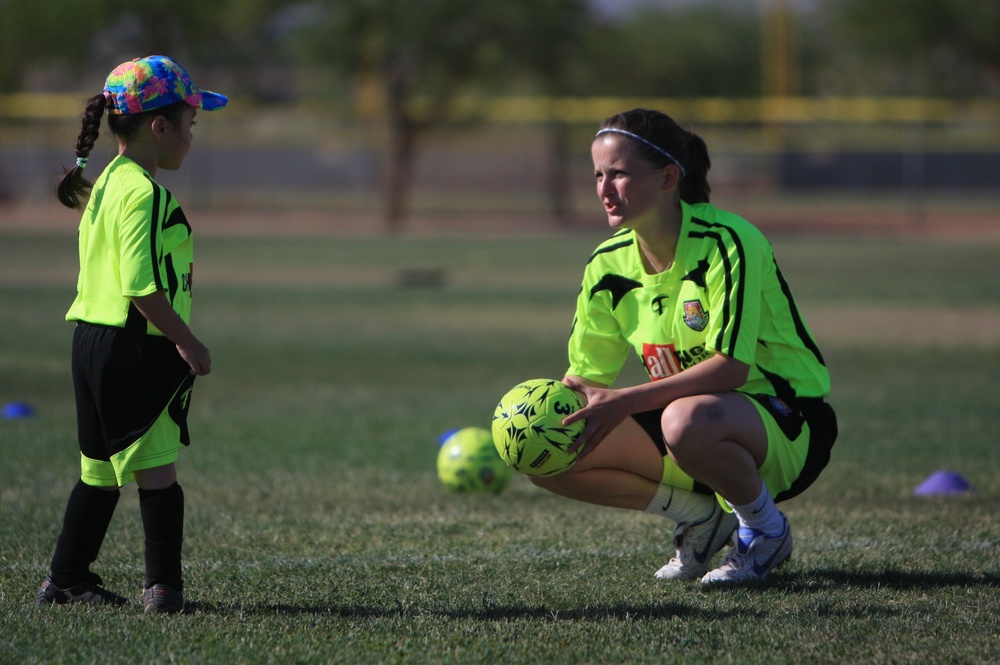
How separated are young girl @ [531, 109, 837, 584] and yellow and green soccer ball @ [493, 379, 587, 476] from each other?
0.15ft

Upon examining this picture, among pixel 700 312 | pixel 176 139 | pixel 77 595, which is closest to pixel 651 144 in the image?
pixel 700 312

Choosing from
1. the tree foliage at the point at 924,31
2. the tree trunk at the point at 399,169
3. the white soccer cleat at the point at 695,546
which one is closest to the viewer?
the white soccer cleat at the point at 695,546

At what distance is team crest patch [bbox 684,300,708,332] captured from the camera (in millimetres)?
4023

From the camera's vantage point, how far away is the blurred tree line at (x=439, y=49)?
107ft

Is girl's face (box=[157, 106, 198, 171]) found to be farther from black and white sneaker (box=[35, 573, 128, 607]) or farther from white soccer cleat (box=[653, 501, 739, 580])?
white soccer cleat (box=[653, 501, 739, 580])

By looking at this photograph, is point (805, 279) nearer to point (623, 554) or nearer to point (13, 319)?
point (13, 319)

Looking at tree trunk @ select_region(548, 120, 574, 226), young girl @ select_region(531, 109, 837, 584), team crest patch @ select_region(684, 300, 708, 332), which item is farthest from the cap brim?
tree trunk @ select_region(548, 120, 574, 226)

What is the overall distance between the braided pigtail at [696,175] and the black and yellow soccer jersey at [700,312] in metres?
0.06

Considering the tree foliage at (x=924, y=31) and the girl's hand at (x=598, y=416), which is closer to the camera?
the girl's hand at (x=598, y=416)

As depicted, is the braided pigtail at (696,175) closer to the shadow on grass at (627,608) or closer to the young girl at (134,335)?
the shadow on grass at (627,608)

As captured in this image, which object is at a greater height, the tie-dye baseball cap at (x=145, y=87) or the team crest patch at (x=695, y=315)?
the tie-dye baseball cap at (x=145, y=87)

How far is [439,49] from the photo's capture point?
32562 mm

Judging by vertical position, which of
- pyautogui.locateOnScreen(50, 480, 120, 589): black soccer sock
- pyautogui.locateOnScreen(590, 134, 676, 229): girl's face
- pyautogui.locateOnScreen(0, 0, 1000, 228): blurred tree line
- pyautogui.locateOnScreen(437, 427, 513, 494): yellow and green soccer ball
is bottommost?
pyautogui.locateOnScreen(437, 427, 513, 494): yellow and green soccer ball

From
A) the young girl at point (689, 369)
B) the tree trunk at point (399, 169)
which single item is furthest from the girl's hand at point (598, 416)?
the tree trunk at point (399, 169)
